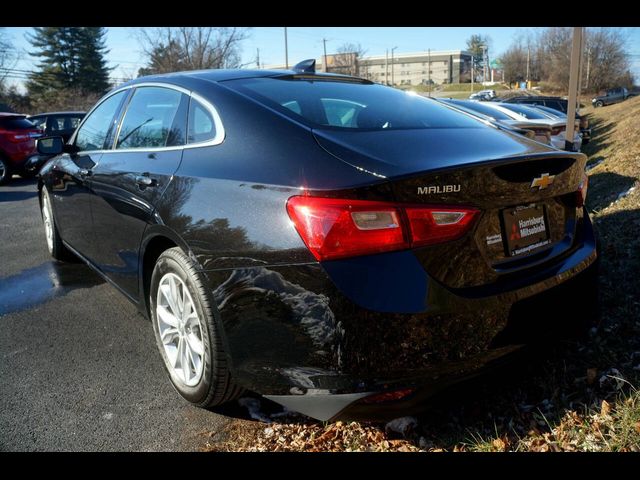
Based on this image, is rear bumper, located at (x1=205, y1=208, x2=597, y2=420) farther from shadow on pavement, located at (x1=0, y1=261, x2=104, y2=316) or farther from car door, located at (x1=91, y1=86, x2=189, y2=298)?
shadow on pavement, located at (x1=0, y1=261, x2=104, y2=316)

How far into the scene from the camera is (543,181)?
2.10 meters

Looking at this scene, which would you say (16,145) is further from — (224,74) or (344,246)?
(344,246)

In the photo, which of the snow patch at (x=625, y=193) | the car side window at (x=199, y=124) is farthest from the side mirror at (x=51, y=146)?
the snow patch at (x=625, y=193)

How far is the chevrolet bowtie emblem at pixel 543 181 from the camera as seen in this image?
81.6 inches

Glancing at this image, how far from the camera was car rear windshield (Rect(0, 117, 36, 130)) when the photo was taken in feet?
36.3

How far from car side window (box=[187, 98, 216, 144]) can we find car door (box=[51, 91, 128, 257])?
1.20m

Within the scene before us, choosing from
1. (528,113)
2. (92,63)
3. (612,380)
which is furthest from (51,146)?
(92,63)

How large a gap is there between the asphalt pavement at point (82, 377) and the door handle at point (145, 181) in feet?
3.60

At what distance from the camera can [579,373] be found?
2.51m

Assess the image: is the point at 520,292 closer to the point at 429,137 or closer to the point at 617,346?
the point at 429,137

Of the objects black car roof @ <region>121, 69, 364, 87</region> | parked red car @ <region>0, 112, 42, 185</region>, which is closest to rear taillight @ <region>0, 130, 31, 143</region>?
parked red car @ <region>0, 112, 42, 185</region>

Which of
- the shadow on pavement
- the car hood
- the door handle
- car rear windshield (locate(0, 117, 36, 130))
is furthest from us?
car rear windshield (locate(0, 117, 36, 130))

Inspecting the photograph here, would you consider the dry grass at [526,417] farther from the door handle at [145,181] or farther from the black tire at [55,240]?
the black tire at [55,240]
